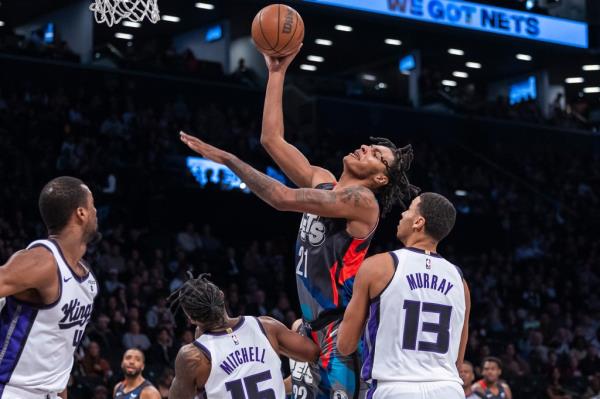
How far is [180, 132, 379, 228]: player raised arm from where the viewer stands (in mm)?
5113

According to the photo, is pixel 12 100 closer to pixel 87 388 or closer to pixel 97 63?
pixel 97 63

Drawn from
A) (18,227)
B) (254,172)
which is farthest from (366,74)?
(254,172)

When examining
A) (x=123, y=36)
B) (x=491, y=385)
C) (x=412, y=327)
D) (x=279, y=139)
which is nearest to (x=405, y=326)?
(x=412, y=327)

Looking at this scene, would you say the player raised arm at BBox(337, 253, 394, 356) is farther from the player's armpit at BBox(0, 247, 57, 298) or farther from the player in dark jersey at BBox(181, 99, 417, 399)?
the player's armpit at BBox(0, 247, 57, 298)

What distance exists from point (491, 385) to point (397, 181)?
7.24m

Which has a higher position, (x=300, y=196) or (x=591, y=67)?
(x=591, y=67)

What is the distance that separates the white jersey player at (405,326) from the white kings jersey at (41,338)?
52.4 inches

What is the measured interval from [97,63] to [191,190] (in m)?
6.49

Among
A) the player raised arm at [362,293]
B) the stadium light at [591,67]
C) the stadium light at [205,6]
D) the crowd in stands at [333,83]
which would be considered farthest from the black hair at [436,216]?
the stadium light at [591,67]

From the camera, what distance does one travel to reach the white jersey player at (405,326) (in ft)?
16.1

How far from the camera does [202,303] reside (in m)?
5.34

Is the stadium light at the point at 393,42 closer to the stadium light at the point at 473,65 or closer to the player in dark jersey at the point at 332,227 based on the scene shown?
the stadium light at the point at 473,65

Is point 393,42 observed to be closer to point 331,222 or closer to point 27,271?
point 331,222

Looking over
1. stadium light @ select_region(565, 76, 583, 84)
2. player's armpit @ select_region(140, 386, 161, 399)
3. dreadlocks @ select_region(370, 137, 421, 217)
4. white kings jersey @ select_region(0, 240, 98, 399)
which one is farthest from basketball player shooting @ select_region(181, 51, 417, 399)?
stadium light @ select_region(565, 76, 583, 84)
